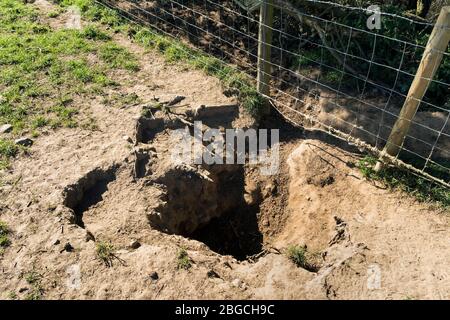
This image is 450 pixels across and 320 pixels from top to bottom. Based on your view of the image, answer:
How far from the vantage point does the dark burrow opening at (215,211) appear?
5191 mm

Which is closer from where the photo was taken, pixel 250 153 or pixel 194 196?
pixel 194 196

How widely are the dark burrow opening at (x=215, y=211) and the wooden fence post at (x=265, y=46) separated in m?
1.19

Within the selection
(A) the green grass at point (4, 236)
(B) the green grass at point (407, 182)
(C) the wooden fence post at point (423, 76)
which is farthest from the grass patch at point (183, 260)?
(C) the wooden fence post at point (423, 76)

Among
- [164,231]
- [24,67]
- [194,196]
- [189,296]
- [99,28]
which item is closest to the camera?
[189,296]

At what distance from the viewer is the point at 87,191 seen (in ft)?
16.8

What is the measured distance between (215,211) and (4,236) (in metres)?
2.36

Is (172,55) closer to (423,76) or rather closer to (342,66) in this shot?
(342,66)

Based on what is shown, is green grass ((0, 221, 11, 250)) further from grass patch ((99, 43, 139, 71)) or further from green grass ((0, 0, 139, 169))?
grass patch ((99, 43, 139, 71))

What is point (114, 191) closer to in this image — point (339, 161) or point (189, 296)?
point (189, 296)

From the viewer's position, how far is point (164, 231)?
488 cm

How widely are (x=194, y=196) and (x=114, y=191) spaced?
92cm

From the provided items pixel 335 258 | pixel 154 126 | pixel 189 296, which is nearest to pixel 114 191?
pixel 154 126

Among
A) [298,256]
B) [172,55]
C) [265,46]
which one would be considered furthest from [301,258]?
[172,55]

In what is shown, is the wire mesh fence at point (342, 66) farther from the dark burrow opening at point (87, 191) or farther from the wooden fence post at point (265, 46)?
the dark burrow opening at point (87, 191)
